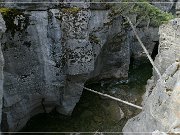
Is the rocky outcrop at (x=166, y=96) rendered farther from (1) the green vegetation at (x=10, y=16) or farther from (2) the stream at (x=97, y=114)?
(1) the green vegetation at (x=10, y=16)

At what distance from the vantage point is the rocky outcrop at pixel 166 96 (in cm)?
913

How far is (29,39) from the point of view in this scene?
13391 millimetres

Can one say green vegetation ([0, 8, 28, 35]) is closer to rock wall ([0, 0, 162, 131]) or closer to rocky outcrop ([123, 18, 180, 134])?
rock wall ([0, 0, 162, 131])

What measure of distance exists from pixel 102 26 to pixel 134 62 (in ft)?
12.4

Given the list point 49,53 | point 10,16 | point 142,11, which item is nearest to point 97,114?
point 49,53

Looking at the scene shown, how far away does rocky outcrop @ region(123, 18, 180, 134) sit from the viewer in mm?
9134

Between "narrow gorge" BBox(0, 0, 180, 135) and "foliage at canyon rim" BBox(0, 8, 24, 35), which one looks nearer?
"foliage at canyon rim" BBox(0, 8, 24, 35)

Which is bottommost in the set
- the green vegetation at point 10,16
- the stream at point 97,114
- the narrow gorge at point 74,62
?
the stream at point 97,114

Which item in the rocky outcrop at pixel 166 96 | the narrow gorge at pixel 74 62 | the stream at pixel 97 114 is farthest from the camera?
the stream at pixel 97 114

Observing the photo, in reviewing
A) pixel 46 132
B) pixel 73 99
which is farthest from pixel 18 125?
pixel 73 99

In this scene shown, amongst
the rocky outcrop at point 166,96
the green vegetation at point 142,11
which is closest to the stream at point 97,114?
the rocky outcrop at point 166,96

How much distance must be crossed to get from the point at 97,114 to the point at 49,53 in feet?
11.3

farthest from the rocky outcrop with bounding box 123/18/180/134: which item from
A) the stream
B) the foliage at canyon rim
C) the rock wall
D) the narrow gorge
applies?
the foliage at canyon rim

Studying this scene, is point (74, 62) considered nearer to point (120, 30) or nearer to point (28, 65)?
point (28, 65)
